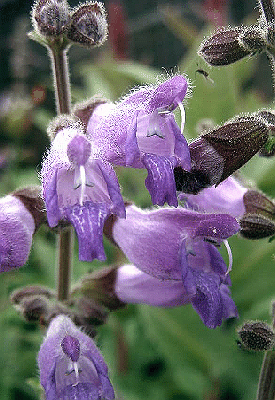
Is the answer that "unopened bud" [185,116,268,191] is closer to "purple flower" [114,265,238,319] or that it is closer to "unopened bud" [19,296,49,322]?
"purple flower" [114,265,238,319]

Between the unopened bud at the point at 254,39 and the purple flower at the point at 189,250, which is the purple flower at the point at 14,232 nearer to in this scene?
the purple flower at the point at 189,250

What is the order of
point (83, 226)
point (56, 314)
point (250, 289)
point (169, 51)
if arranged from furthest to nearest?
point (169, 51), point (250, 289), point (56, 314), point (83, 226)

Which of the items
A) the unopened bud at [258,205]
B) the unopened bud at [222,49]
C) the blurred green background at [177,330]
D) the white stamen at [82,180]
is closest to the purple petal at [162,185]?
the white stamen at [82,180]

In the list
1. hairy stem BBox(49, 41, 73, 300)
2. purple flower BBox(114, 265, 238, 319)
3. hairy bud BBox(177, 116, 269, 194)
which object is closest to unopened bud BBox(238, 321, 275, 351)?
purple flower BBox(114, 265, 238, 319)

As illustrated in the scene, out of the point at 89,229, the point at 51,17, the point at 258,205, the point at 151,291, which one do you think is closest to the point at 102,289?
the point at 151,291

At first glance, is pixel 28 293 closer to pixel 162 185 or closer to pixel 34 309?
pixel 34 309

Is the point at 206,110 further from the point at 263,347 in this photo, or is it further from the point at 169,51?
the point at 169,51

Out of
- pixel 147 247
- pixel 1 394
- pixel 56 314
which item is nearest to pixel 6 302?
pixel 1 394
